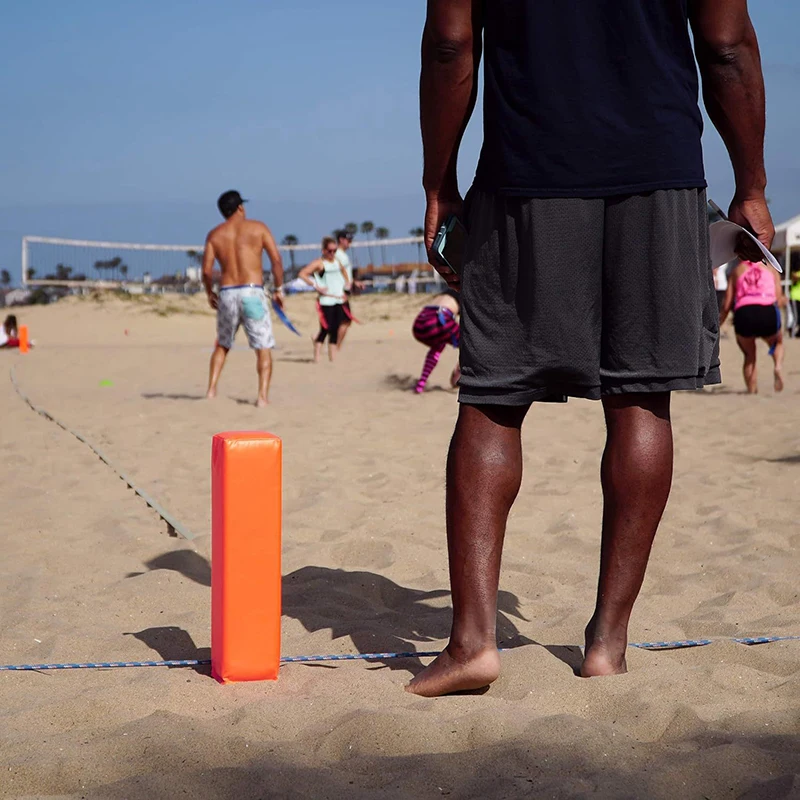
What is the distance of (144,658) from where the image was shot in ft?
8.22

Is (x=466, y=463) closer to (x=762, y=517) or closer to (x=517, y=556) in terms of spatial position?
(x=517, y=556)

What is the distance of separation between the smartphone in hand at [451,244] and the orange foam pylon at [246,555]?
1.77 ft

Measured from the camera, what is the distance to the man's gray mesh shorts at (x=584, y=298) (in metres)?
2.02

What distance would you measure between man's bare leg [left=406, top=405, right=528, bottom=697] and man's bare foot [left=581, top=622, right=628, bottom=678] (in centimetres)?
21

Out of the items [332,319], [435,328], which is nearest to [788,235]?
[332,319]

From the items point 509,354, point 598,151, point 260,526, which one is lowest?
point 260,526

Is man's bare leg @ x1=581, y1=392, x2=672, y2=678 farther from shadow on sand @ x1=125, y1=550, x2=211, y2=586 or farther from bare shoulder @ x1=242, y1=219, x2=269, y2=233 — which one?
bare shoulder @ x1=242, y1=219, x2=269, y2=233

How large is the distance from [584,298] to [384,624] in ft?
3.83

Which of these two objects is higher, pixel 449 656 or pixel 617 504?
pixel 617 504

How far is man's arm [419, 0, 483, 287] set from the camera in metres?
2.05

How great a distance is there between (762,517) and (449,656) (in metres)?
2.23

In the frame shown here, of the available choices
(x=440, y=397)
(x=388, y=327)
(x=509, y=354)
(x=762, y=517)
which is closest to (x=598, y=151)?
(x=509, y=354)

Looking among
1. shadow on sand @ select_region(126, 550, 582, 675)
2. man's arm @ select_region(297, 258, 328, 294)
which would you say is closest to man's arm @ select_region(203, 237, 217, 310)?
man's arm @ select_region(297, 258, 328, 294)

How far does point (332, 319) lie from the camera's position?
1238 centimetres
